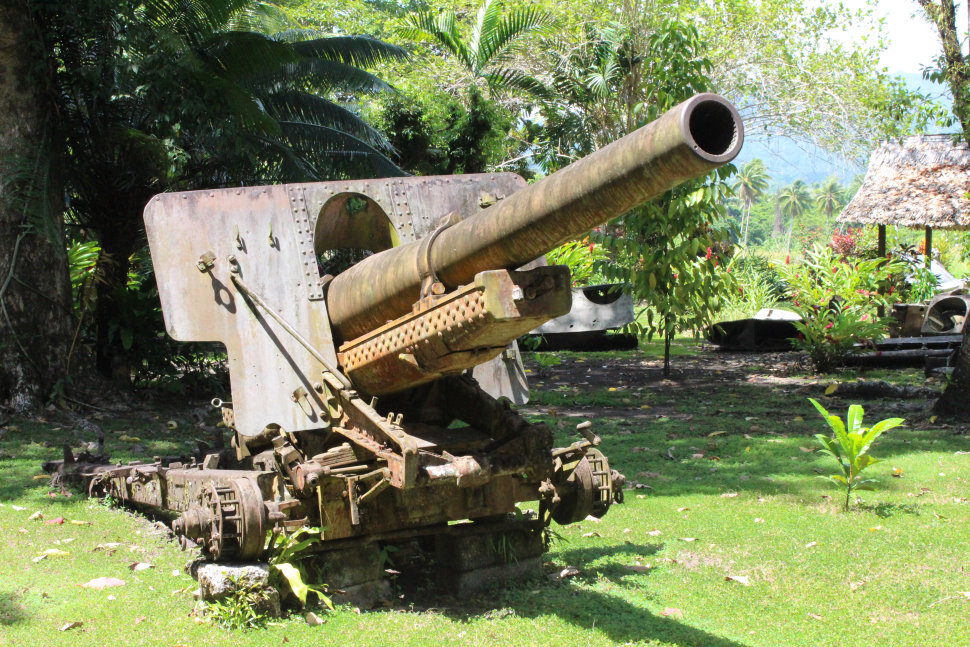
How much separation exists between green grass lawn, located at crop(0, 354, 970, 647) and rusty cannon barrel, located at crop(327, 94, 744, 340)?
163 cm

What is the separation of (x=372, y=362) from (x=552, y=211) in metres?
1.58

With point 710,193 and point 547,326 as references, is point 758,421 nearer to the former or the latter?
point 710,193

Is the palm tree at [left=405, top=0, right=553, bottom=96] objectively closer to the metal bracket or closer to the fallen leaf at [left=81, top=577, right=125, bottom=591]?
the metal bracket

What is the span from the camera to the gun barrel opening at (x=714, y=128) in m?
3.29

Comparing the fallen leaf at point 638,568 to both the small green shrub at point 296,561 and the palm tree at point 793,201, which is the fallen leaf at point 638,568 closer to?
the small green shrub at point 296,561

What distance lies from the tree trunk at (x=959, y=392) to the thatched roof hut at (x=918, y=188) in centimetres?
863

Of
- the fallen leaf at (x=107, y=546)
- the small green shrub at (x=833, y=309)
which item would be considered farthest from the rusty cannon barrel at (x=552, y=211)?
the small green shrub at (x=833, y=309)

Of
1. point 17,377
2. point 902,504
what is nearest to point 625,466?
point 902,504

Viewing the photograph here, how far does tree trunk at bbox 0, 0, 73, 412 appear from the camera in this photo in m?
10.1

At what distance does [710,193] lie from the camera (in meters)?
12.3

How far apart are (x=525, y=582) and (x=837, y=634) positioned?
68.1 inches

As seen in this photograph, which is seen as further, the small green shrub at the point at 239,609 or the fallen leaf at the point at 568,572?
the fallen leaf at the point at 568,572

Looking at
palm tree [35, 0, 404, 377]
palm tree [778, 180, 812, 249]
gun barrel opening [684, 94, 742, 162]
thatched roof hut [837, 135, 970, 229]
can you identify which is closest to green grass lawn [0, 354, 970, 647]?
gun barrel opening [684, 94, 742, 162]

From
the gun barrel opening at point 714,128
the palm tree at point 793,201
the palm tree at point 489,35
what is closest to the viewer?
the gun barrel opening at point 714,128
